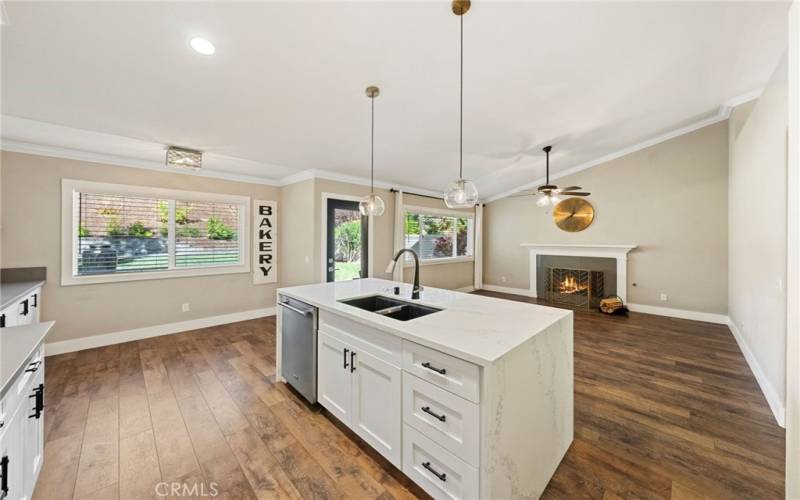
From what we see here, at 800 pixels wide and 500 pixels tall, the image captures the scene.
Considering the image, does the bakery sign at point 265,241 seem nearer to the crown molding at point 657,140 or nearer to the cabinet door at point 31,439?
the cabinet door at point 31,439

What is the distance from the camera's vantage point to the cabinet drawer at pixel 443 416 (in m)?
1.31

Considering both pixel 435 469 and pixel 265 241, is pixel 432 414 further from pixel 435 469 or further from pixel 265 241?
pixel 265 241

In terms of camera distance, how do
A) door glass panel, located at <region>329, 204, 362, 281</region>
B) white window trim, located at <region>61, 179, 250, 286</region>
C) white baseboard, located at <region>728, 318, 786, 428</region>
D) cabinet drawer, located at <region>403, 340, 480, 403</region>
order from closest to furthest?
1. cabinet drawer, located at <region>403, 340, 480, 403</region>
2. white baseboard, located at <region>728, 318, 786, 428</region>
3. white window trim, located at <region>61, 179, 250, 286</region>
4. door glass panel, located at <region>329, 204, 362, 281</region>

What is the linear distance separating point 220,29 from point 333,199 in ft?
9.49

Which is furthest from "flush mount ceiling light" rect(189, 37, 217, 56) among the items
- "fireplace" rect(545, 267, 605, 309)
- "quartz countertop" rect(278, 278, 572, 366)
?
"fireplace" rect(545, 267, 605, 309)

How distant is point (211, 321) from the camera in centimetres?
452

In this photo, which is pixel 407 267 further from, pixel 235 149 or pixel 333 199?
pixel 235 149

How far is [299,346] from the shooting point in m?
2.50

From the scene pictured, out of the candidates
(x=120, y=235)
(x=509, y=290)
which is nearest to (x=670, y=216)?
(x=509, y=290)

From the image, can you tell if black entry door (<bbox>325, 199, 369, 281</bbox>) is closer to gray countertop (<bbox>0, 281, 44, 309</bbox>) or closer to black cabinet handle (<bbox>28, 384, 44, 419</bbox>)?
gray countertop (<bbox>0, 281, 44, 309</bbox>)

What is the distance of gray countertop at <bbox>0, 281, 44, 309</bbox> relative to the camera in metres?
2.27

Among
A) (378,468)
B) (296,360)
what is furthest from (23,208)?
(378,468)

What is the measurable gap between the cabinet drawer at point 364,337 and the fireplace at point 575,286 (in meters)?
5.58

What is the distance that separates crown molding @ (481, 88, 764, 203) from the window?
1200 millimetres
